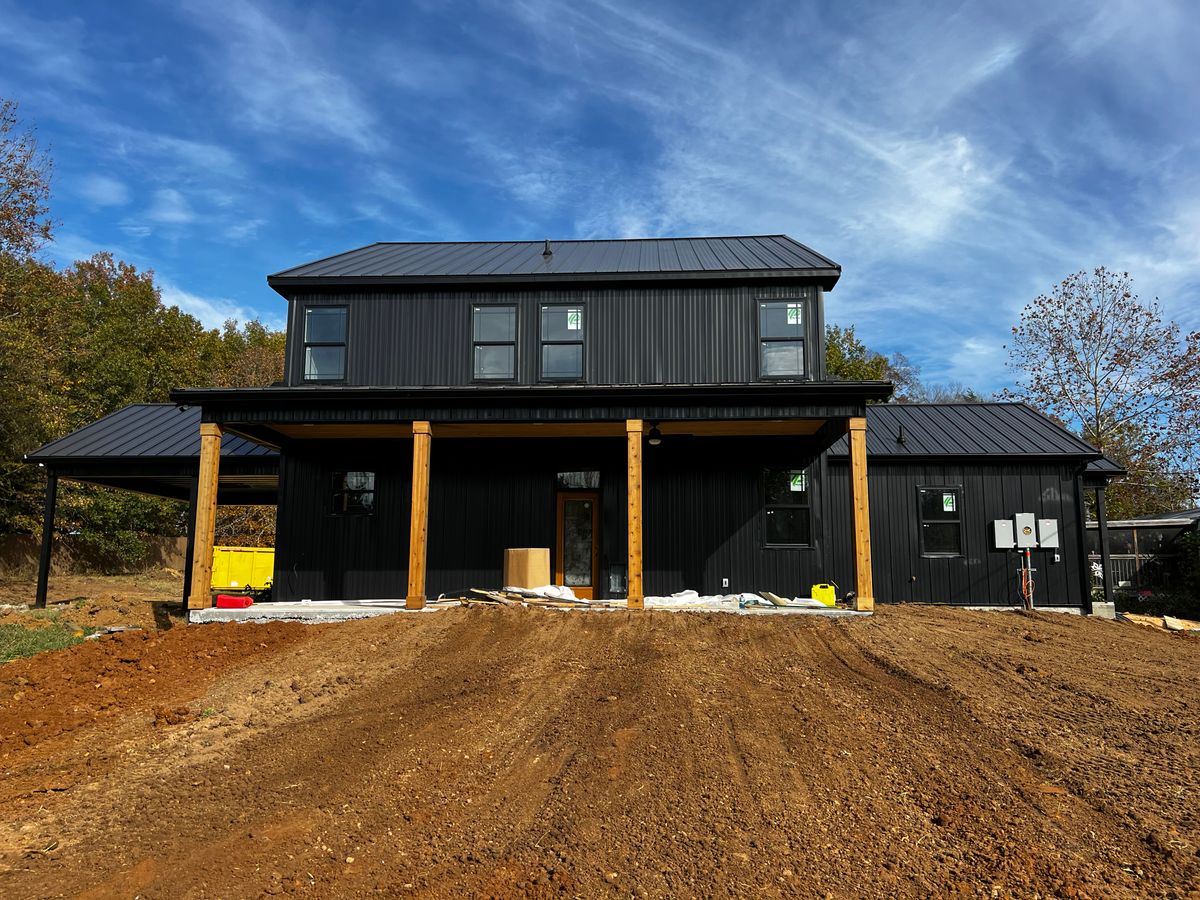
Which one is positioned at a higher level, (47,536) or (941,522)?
(941,522)

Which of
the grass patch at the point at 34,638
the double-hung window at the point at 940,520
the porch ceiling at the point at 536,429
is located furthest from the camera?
the double-hung window at the point at 940,520

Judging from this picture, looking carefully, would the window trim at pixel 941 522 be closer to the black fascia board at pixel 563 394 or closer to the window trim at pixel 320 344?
the black fascia board at pixel 563 394

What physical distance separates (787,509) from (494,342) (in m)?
6.05

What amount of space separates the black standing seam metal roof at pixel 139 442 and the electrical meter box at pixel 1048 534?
1438cm

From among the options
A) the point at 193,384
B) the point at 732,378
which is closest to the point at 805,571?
the point at 732,378

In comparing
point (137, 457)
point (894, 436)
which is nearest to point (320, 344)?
point (137, 457)

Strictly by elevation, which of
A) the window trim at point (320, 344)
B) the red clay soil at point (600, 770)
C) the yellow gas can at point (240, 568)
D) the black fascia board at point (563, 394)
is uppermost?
the window trim at point (320, 344)

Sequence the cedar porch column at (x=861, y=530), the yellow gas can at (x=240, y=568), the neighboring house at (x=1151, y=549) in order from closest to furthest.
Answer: the cedar porch column at (x=861, y=530), the neighboring house at (x=1151, y=549), the yellow gas can at (x=240, y=568)

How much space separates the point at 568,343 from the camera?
13.9 m

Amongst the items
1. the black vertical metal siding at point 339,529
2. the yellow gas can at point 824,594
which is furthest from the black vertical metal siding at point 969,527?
the black vertical metal siding at point 339,529

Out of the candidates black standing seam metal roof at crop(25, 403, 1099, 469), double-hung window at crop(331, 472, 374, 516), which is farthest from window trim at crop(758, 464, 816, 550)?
double-hung window at crop(331, 472, 374, 516)

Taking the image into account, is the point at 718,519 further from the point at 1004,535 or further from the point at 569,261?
the point at 569,261

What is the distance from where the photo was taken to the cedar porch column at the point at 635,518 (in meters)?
11.3

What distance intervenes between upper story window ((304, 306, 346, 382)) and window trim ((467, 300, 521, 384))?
2.34 metres
